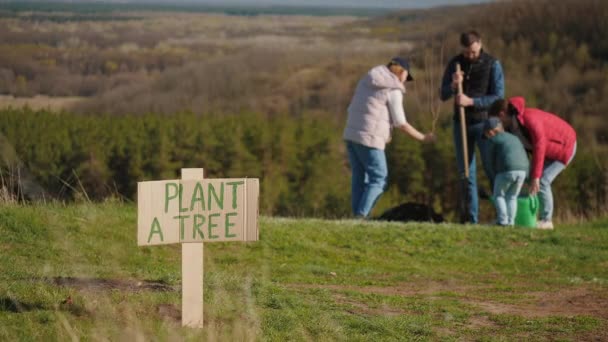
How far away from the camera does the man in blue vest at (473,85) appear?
13.1 m

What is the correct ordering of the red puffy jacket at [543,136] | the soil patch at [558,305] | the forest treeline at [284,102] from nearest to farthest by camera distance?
the soil patch at [558,305] < the red puffy jacket at [543,136] < the forest treeline at [284,102]

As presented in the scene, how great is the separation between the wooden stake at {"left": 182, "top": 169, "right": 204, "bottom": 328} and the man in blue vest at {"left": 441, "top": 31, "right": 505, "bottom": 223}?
7342mm

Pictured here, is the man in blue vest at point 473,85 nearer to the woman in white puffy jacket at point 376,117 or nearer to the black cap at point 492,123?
the black cap at point 492,123

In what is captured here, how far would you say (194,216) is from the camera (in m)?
6.15

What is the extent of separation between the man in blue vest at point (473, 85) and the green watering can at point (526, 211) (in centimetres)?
62

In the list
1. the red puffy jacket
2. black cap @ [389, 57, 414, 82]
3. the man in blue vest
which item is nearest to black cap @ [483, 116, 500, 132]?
the red puffy jacket

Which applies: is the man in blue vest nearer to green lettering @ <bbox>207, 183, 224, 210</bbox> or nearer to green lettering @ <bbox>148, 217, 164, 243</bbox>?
green lettering @ <bbox>207, 183, 224, 210</bbox>

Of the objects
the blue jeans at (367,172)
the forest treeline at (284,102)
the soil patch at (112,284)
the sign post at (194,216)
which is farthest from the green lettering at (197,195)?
the forest treeline at (284,102)

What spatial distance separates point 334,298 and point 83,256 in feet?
8.41

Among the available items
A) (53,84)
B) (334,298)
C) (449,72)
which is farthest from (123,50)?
(334,298)

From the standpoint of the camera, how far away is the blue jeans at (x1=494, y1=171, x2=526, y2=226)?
12.6 metres

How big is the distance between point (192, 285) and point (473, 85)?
7807 millimetres

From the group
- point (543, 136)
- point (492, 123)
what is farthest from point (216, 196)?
point (492, 123)

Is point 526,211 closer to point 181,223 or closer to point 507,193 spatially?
point 507,193
